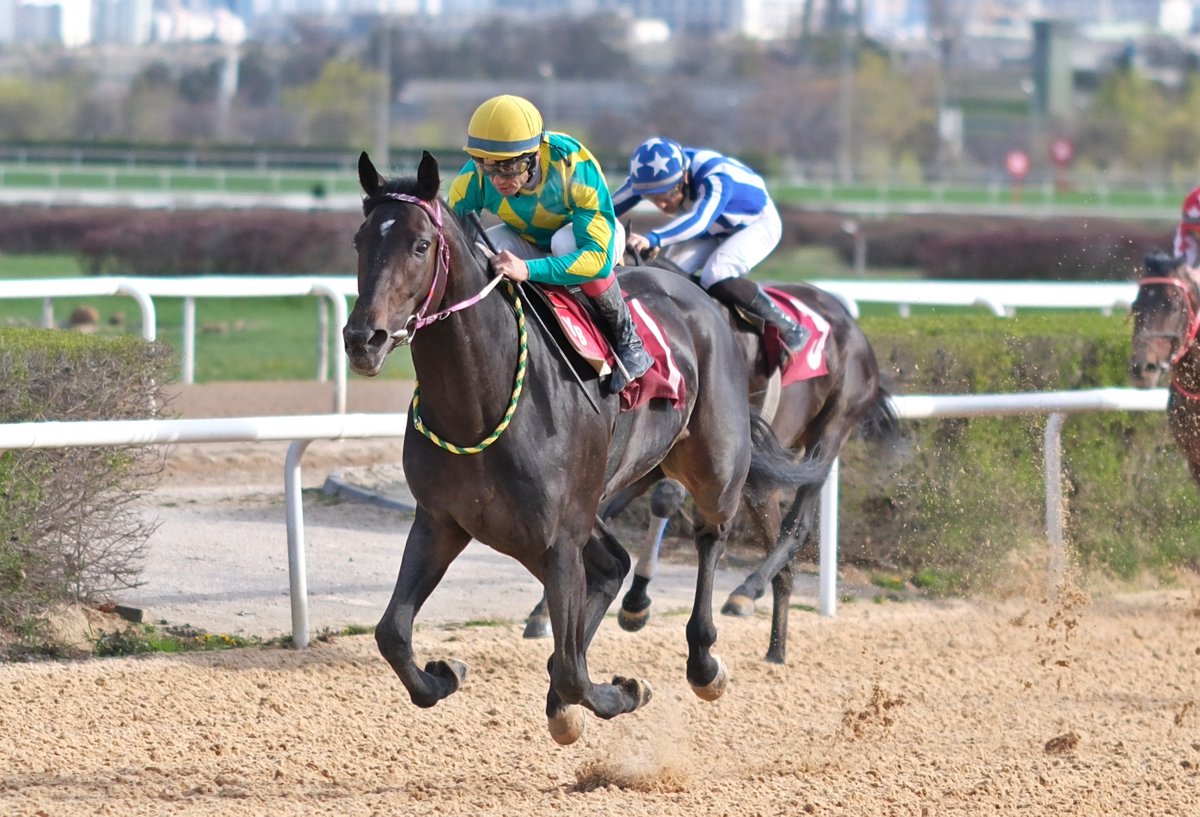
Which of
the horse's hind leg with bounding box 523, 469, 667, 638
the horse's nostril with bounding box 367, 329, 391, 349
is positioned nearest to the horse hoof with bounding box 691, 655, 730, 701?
the horse's hind leg with bounding box 523, 469, 667, 638

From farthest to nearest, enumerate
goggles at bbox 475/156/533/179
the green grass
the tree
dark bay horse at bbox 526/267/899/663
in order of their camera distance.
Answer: the tree < the green grass < dark bay horse at bbox 526/267/899/663 < goggles at bbox 475/156/533/179

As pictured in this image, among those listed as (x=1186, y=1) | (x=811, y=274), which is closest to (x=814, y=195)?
(x=811, y=274)

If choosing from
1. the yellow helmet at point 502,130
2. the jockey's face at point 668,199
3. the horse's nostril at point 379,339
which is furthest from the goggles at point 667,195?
the horse's nostril at point 379,339

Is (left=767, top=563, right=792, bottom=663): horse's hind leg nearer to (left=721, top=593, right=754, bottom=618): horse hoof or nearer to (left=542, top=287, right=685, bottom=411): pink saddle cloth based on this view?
(left=721, top=593, right=754, bottom=618): horse hoof

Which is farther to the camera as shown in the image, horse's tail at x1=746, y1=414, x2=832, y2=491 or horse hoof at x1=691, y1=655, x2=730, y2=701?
horse's tail at x1=746, y1=414, x2=832, y2=491

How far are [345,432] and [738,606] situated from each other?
162 centimetres

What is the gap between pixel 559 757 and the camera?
4.71 metres

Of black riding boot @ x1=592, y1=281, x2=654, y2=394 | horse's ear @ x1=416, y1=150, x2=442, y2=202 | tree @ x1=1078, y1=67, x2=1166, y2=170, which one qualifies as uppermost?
horse's ear @ x1=416, y1=150, x2=442, y2=202

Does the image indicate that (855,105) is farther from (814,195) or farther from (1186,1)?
(1186,1)

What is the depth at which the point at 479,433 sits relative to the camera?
4.09 metres

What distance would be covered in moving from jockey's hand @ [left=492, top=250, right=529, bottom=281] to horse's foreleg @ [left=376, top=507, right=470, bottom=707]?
2.08 ft

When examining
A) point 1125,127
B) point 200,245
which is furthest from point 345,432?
point 1125,127

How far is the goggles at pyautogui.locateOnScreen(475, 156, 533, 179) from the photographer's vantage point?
424 centimetres

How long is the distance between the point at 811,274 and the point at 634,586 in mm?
23301
